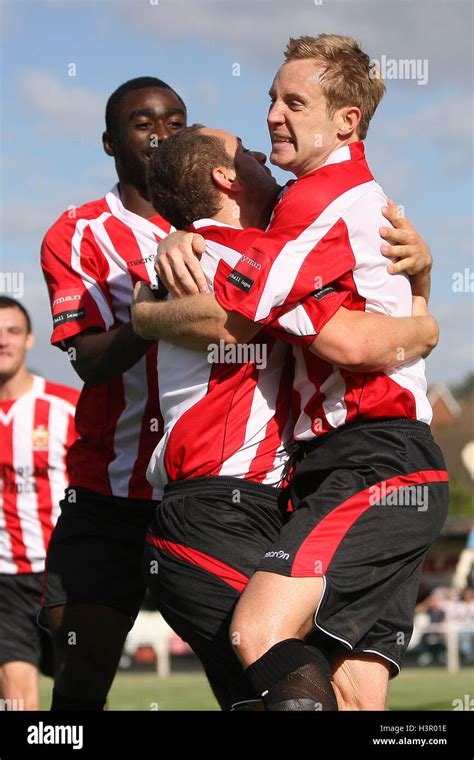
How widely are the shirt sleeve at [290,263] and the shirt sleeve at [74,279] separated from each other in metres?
1.38

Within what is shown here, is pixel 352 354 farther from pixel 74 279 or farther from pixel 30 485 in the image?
pixel 30 485

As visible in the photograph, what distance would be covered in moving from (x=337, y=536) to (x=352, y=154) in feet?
4.29

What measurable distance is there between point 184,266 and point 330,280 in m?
0.52

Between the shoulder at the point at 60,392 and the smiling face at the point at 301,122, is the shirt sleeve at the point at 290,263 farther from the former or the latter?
the shoulder at the point at 60,392

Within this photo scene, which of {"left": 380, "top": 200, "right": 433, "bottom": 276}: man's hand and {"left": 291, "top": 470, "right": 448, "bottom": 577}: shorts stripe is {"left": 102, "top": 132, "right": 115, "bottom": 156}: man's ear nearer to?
{"left": 380, "top": 200, "right": 433, "bottom": 276}: man's hand

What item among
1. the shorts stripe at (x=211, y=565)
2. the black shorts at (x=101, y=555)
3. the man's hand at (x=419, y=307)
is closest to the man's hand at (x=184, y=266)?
the man's hand at (x=419, y=307)

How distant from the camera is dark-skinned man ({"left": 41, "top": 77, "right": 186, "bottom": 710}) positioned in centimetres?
501

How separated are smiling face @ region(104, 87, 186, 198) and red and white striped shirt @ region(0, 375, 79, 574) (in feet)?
9.86

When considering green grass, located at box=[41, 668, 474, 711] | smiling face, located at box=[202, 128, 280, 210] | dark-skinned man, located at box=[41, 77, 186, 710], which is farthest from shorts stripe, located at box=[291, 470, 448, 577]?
green grass, located at box=[41, 668, 474, 711]
